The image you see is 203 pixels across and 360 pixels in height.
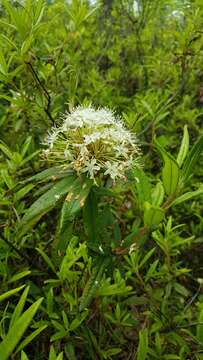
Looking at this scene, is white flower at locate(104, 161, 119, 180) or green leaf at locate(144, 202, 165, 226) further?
white flower at locate(104, 161, 119, 180)

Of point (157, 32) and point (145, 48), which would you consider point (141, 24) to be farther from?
point (157, 32)

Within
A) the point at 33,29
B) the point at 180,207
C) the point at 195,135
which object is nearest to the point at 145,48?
the point at 195,135

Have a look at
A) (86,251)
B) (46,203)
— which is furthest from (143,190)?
(86,251)

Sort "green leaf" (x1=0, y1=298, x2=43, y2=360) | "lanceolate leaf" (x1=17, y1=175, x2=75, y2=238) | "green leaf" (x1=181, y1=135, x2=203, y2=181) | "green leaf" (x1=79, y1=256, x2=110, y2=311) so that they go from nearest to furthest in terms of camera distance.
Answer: "green leaf" (x1=0, y1=298, x2=43, y2=360) < "green leaf" (x1=181, y1=135, x2=203, y2=181) < "lanceolate leaf" (x1=17, y1=175, x2=75, y2=238) < "green leaf" (x1=79, y1=256, x2=110, y2=311)

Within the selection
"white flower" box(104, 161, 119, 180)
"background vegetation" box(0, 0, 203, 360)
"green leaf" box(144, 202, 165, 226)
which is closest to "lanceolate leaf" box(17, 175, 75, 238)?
"background vegetation" box(0, 0, 203, 360)

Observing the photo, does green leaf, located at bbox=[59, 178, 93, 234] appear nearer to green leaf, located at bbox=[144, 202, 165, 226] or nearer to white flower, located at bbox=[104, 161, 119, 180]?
white flower, located at bbox=[104, 161, 119, 180]

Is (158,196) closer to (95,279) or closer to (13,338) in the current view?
(95,279)

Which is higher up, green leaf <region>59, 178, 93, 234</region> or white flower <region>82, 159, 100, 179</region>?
white flower <region>82, 159, 100, 179</region>
